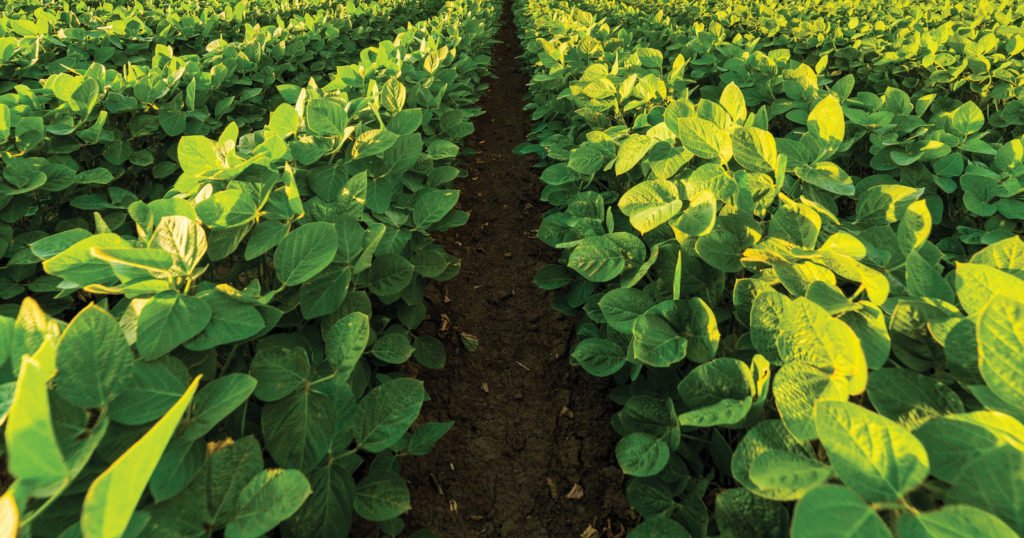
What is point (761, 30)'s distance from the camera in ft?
17.4

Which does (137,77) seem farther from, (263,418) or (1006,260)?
(1006,260)

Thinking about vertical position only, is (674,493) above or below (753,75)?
below

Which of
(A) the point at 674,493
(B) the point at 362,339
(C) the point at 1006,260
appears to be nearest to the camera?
(C) the point at 1006,260

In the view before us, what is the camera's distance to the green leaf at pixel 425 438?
1.60 meters

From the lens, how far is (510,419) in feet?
7.71

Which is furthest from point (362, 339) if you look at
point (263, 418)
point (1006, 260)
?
point (1006, 260)

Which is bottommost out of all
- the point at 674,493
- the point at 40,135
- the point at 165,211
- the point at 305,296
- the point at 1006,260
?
the point at 674,493

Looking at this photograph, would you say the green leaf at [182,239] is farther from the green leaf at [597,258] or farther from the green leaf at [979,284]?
the green leaf at [979,284]

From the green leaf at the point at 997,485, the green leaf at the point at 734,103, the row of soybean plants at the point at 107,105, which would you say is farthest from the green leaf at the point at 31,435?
the row of soybean plants at the point at 107,105

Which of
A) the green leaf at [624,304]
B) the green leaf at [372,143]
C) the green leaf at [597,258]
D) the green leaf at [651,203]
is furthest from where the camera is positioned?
the green leaf at [372,143]

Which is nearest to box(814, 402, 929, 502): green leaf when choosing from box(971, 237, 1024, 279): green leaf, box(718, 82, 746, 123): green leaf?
box(971, 237, 1024, 279): green leaf

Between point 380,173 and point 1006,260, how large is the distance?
6.06 feet

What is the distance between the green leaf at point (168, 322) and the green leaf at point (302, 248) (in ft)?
0.68

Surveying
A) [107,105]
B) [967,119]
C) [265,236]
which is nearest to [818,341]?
[265,236]
